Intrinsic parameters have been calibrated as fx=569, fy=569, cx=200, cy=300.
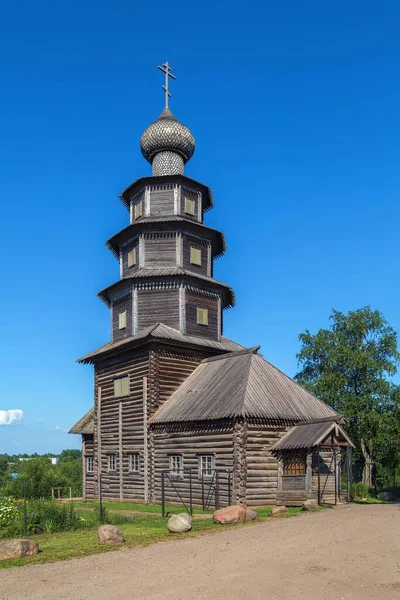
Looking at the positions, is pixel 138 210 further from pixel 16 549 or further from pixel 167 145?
pixel 16 549

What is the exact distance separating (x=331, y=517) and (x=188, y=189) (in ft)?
69.8

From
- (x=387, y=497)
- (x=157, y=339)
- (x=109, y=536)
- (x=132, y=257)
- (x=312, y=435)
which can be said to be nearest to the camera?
(x=109, y=536)

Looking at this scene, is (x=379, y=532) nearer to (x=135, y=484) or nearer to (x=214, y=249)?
(x=135, y=484)

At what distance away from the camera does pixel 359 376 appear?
4247 centimetres

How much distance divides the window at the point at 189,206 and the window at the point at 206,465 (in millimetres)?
15085

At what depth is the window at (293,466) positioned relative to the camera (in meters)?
24.3

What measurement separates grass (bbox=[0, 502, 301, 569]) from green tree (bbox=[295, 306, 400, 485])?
20412 mm

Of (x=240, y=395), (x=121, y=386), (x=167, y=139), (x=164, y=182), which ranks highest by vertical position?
(x=167, y=139)

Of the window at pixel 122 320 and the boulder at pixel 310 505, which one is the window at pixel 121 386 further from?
the boulder at pixel 310 505

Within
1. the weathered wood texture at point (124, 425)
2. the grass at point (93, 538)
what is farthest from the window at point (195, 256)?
Result: the grass at point (93, 538)

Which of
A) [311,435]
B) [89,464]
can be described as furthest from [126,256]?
[311,435]

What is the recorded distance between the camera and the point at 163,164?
117 feet

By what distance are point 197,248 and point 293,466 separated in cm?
1440

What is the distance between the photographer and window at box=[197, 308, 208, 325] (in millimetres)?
32416
